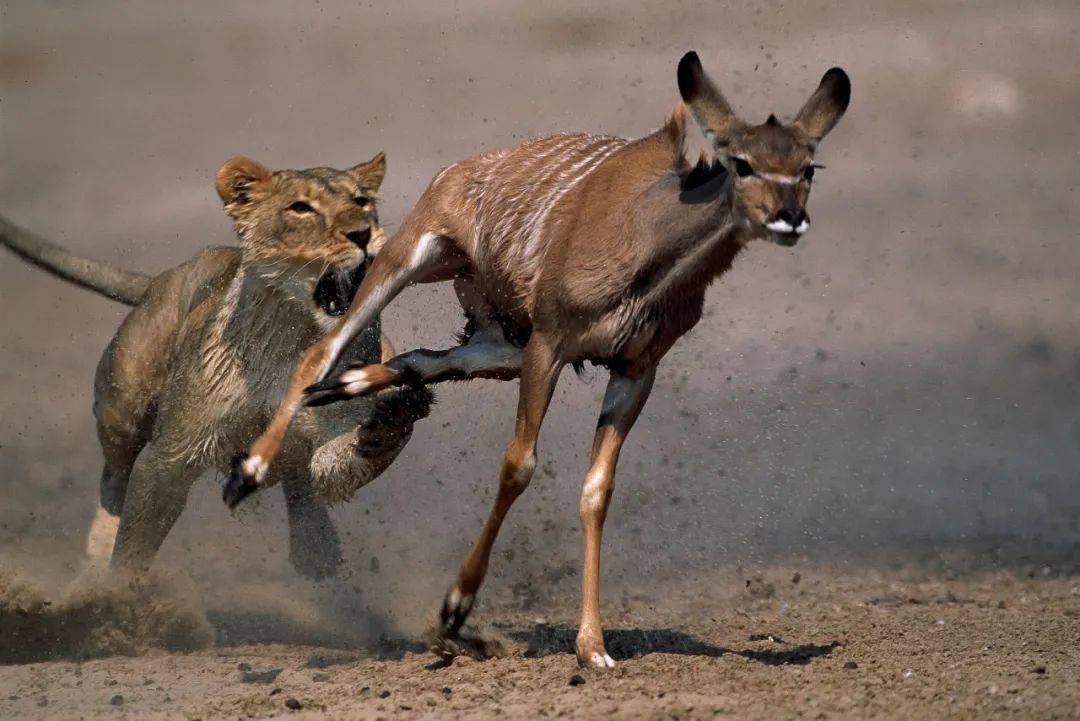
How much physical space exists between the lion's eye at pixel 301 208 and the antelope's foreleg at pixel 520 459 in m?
1.82

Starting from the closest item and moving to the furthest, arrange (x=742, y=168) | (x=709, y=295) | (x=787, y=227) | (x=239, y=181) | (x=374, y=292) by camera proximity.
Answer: (x=787, y=227), (x=742, y=168), (x=374, y=292), (x=239, y=181), (x=709, y=295)

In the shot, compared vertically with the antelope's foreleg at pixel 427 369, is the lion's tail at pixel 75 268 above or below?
above

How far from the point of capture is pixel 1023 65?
1755 centimetres

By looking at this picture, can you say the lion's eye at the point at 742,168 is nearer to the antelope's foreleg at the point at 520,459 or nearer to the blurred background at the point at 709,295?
the antelope's foreleg at the point at 520,459

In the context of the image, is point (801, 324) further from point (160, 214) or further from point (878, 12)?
point (160, 214)

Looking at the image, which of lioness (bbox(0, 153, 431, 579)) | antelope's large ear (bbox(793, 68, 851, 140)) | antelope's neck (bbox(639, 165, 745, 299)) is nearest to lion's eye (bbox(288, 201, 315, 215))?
lioness (bbox(0, 153, 431, 579))

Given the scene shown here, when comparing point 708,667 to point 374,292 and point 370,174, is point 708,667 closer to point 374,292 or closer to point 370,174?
point 374,292

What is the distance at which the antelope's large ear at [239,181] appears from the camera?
375 inches

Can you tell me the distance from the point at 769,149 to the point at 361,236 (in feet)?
9.30

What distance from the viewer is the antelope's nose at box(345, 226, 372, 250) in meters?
9.36

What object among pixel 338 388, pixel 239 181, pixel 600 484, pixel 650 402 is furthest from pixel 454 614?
pixel 650 402

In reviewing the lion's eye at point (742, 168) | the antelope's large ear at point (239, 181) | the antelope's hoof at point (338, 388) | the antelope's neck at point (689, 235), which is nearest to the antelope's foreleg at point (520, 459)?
the antelope's neck at point (689, 235)

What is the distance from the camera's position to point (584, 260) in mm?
8234

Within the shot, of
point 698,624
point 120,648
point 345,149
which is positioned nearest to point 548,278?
point 698,624
